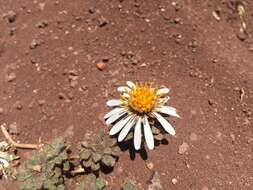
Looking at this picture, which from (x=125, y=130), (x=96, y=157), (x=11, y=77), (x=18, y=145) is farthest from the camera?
(x=11, y=77)

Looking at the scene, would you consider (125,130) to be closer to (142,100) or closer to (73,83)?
(142,100)

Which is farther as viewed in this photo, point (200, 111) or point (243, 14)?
point (243, 14)

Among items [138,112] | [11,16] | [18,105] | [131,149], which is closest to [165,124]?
[138,112]

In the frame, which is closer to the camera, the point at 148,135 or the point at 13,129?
the point at 148,135

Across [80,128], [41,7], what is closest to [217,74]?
[80,128]

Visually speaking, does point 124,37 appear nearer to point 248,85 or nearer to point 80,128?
point 80,128

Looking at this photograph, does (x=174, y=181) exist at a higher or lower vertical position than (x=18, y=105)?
lower

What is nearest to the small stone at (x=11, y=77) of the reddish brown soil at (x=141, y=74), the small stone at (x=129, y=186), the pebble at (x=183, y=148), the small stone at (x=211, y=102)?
the reddish brown soil at (x=141, y=74)
